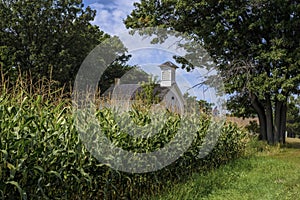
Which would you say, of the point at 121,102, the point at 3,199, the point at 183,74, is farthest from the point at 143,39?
the point at 3,199

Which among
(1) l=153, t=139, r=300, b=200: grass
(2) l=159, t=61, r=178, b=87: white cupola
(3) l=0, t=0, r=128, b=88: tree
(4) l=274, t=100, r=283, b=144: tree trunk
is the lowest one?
(1) l=153, t=139, r=300, b=200: grass

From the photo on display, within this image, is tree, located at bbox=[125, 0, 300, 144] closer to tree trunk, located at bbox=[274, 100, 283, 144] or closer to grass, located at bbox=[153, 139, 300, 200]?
tree trunk, located at bbox=[274, 100, 283, 144]

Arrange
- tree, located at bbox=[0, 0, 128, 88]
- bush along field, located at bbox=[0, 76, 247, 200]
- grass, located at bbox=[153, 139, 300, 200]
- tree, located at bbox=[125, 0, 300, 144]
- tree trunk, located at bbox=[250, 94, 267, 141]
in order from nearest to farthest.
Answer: bush along field, located at bbox=[0, 76, 247, 200], grass, located at bbox=[153, 139, 300, 200], tree, located at bbox=[125, 0, 300, 144], tree trunk, located at bbox=[250, 94, 267, 141], tree, located at bbox=[0, 0, 128, 88]

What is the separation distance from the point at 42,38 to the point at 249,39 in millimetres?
12105

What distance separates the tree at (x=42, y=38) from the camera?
706 inches

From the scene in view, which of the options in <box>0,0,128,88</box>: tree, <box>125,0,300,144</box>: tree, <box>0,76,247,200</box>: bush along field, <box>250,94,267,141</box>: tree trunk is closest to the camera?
<box>0,76,247,200</box>: bush along field

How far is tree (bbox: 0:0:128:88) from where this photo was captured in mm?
17922

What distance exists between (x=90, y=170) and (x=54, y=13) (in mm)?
17885

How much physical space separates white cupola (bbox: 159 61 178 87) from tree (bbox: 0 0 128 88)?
7153 mm

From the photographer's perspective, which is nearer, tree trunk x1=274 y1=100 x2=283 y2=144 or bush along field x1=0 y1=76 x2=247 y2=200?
bush along field x1=0 y1=76 x2=247 y2=200

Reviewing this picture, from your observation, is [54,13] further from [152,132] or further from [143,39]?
[152,132]

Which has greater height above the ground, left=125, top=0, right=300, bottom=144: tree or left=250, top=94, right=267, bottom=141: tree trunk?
left=125, top=0, right=300, bottom=144: tree

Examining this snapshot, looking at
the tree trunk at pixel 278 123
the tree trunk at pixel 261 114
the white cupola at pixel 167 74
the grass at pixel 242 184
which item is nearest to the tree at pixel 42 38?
the white cupola at pixel 167 74

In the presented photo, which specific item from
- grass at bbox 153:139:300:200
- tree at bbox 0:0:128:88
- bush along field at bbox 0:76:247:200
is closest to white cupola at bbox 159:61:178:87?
grass at bbox 153:139:300:200
